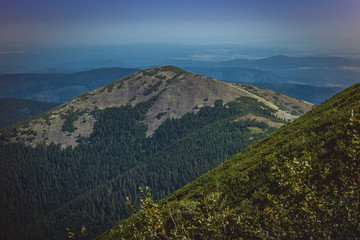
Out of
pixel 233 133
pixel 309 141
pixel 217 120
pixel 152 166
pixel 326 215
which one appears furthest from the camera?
pixel 217 120

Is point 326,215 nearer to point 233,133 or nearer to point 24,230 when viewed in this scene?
point 233,133

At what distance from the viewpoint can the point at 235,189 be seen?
25.4m

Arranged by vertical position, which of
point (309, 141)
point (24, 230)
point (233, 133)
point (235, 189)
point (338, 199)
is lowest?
point (24, 230)

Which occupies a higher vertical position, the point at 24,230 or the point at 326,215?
the point at 326,215

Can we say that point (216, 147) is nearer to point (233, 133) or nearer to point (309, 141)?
point (233, 133)

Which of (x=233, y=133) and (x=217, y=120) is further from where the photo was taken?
(x=217, y=120)

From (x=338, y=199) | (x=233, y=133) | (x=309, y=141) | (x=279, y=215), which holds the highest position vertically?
(x=338, y=199)

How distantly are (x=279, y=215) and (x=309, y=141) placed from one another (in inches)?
720

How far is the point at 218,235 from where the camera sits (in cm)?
923

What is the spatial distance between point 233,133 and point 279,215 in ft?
544

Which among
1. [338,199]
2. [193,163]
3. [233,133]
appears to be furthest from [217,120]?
[338,199]

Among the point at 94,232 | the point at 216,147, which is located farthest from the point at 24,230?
the point at 216,147

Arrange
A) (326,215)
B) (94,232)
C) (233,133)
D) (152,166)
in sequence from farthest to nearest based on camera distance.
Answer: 1. (152,166)
2. (233,133)
3. (94,232)
4. (326,215)

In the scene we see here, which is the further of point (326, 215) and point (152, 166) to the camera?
point (152, 166)
